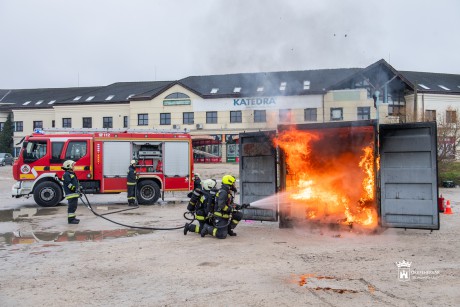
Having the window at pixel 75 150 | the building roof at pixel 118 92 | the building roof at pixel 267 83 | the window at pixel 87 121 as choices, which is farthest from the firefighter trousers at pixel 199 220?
the window at pixel 87 121

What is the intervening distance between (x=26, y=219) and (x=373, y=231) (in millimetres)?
9359

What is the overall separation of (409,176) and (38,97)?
49.2 m

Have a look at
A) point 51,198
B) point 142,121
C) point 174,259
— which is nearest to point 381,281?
point 174,259

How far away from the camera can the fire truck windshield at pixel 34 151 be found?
14781 mm

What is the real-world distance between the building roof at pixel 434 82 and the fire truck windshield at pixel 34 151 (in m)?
31.0

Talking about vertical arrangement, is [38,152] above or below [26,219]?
above

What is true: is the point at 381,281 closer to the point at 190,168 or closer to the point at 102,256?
the point at 102,256

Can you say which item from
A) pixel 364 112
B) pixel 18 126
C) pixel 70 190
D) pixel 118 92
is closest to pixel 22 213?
pixel 70 190

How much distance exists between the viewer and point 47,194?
48.2ft

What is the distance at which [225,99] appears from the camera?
3794cm

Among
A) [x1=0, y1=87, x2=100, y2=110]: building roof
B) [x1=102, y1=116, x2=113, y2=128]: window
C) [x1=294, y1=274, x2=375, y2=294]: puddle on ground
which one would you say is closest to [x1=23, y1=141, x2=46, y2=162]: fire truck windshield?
[x1=294, y1=274, x2=375, y2=294]: puddle on ground

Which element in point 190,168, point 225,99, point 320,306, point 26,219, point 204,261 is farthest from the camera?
point 225,99

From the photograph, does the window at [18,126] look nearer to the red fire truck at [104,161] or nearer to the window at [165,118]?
the window at [165,118]
